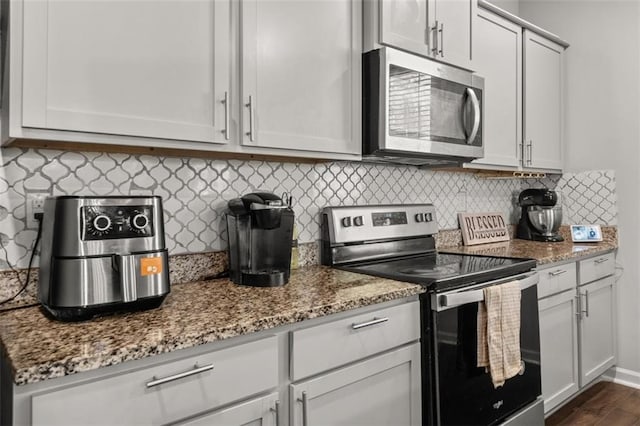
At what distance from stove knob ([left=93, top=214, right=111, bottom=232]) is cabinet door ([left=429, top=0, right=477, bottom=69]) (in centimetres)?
156

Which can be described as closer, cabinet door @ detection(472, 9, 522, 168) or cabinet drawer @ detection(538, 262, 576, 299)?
cabinet drawer @ detection(538, 262, 576, 299)

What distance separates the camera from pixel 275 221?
1494 millimetres

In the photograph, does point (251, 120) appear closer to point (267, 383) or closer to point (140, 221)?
point (140, 221)

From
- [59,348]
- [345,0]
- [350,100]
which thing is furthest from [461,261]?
[59,348]

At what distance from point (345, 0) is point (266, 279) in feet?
3.71

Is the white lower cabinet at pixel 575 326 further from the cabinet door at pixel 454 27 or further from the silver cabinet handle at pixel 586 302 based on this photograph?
the cabinet door at pixel 454 27

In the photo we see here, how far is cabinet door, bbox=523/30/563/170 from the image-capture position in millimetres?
2738

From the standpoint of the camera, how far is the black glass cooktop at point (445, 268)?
1.60 meters

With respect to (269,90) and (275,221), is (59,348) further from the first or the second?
(269,90)

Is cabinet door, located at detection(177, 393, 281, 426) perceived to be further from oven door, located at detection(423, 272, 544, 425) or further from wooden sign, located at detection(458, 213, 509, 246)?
wooden sign, located at detection(458, 213, 509, 246)

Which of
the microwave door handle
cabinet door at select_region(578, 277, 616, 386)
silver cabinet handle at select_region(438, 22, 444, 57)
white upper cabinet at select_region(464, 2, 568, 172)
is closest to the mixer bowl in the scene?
white upper cabinet at select_region(464, 2, 568, 172)

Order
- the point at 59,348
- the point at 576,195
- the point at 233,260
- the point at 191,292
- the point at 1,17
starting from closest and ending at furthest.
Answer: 1. the point at 59,348
2. the point at 1,17
3. the point at 191,292
4. the point at 233,260
5. the point at 576,195

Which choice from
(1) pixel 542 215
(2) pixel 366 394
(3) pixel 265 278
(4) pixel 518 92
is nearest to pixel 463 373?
(2) pixel 366 394

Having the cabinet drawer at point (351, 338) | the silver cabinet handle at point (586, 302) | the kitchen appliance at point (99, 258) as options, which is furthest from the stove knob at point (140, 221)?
the silver cabinet handle at point (586, 302)
